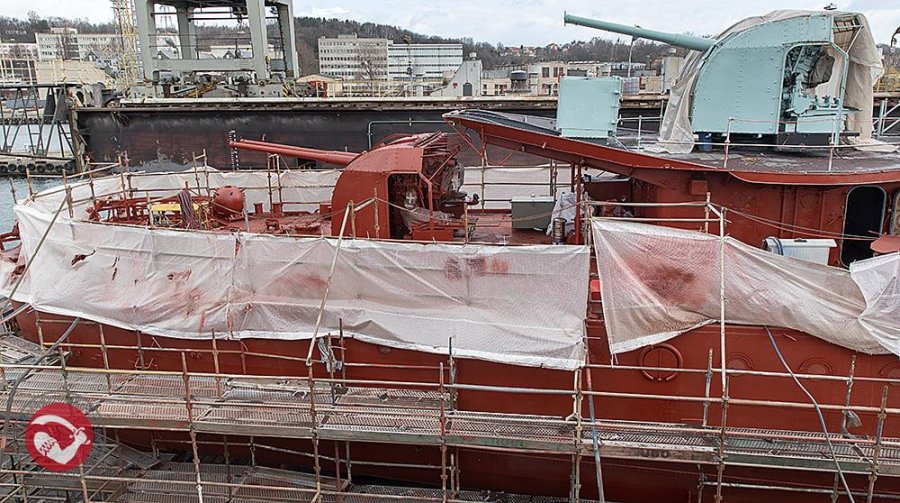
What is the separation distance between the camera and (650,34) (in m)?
13.0

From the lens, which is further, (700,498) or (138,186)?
(138,186)

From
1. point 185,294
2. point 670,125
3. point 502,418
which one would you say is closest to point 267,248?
point 185,294

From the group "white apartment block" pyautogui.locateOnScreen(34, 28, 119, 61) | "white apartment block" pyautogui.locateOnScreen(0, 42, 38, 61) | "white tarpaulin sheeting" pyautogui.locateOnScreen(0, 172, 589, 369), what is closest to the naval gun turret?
"white tarpaulin sheeting" pyautogui.locateOnScreen(0, 172, 589, 369)

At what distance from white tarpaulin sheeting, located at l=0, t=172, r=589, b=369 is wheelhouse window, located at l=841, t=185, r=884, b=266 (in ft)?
17.2

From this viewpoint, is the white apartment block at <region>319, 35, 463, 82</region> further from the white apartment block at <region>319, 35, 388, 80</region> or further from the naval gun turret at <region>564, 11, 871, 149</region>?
the naval gun turret at <region>564, 11, 871, 149</region>

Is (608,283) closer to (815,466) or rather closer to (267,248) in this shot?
(815,466)

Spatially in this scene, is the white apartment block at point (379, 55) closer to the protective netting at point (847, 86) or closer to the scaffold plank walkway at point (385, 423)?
the protective netting at point (847, 86)

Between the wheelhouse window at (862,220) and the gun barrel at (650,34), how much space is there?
12.8 ft

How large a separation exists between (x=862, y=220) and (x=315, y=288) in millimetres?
9834

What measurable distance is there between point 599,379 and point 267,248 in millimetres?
6067

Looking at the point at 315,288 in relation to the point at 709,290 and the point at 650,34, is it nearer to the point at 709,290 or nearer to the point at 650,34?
the point at 709,290

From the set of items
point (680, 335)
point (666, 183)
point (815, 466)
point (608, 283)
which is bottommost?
point (815, 466)

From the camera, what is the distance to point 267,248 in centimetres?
1127

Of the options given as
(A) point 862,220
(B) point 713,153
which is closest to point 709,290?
(B) point 713,153
